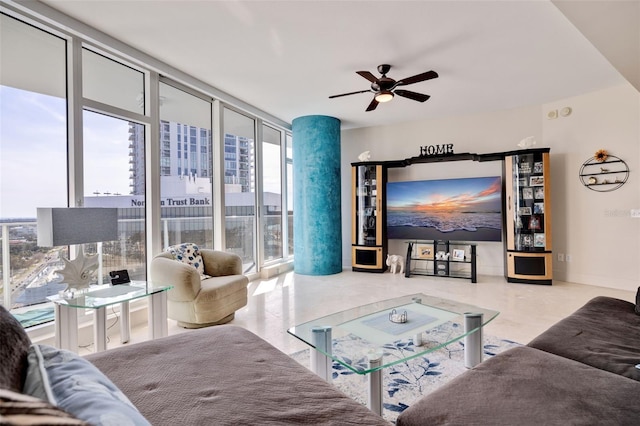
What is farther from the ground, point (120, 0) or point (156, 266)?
point (120, 0)

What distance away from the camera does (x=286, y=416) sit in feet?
3.20

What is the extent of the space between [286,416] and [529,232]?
17.1 ft

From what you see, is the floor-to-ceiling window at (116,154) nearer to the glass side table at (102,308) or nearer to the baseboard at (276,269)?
the glass side table at (102,308)

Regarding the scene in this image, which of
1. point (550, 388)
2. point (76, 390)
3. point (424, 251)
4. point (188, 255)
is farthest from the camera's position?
point (424, 251)

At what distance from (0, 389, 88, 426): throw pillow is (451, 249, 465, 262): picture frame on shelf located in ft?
18.7

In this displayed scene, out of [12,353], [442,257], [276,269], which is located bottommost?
[276,269]

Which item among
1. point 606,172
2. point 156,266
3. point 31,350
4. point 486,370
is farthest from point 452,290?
point 31,350

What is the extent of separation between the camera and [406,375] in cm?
226

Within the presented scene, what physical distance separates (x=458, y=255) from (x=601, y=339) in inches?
153

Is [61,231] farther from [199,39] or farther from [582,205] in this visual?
[582,205]

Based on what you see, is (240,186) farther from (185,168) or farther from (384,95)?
(384,95)

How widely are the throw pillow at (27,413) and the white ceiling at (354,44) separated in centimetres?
293

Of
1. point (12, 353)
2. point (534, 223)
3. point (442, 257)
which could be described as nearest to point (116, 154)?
point (12, 353)

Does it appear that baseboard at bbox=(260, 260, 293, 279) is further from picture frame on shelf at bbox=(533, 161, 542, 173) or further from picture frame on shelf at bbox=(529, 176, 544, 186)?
picture frame on shelf at bbox=(533, 161, 542, 173)
